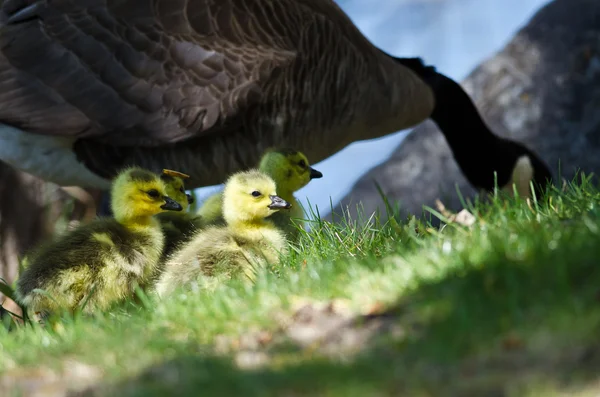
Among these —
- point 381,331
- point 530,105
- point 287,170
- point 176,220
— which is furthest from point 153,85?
point 530,105

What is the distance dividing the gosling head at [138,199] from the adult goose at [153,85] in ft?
5.99

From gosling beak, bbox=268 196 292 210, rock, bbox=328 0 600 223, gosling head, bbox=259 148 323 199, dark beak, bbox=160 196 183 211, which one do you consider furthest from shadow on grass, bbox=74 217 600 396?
rock, bbox=328 0 600 223

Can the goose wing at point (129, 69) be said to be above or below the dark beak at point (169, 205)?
above

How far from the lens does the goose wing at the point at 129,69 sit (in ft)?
21.9

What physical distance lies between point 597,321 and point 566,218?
1466 millimetres

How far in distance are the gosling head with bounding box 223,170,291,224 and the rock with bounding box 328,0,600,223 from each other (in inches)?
316

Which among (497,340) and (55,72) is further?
(55,72)

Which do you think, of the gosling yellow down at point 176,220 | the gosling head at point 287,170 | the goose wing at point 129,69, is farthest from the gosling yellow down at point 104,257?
the goose wing at point 129,69

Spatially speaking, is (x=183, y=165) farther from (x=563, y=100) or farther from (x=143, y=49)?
(x=563, y=100)

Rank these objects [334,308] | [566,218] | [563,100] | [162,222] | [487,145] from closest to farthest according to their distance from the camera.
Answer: [334,308]
[566,218]
[162,222]
[487,145]
[563,100]

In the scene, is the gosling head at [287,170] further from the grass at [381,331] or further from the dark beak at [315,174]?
the grass at [381,331]

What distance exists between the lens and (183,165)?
22.8ft

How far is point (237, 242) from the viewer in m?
4.65

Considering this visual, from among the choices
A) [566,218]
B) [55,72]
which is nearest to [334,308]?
[566,218]
